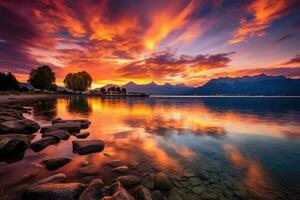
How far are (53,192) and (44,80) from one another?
10629 centimetres

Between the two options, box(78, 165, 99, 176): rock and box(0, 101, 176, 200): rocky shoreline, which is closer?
box(0, 101, 176, 200): rocky shoreline

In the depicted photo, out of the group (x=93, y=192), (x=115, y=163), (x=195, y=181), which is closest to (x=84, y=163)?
(x=115, y=163)

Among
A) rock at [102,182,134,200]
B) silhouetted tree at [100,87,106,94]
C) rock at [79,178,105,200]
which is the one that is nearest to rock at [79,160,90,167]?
rock at [79,178,105,200]

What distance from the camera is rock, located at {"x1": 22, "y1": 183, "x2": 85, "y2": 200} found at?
194 inches

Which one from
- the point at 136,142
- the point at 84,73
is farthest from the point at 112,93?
the point at 136,142

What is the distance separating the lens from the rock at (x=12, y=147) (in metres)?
8.42

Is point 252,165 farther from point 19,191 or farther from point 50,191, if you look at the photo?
point 19,191

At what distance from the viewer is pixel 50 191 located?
5.04 meters

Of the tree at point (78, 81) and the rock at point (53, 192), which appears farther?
the tree at point (78, 81)

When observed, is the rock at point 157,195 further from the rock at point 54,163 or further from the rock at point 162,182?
the rock at point 54,163

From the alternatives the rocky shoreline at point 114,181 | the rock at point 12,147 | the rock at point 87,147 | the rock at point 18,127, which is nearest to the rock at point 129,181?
the rocky shoreline at point 114,181

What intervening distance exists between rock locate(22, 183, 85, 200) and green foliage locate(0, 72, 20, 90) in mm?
103257

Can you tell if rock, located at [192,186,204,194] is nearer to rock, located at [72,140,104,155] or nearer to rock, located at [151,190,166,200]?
rock, located at [151,190,166,200]

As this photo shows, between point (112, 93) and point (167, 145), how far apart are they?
192 meters
